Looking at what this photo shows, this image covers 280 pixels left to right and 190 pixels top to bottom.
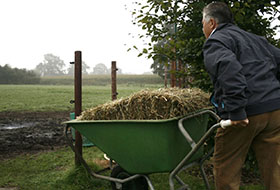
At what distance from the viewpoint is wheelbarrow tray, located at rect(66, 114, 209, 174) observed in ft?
7.45

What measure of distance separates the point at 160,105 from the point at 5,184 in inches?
92.7

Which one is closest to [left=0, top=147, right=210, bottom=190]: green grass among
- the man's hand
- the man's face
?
the man's hand

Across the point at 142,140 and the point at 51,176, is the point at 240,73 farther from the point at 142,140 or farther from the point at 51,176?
the point at 51,176

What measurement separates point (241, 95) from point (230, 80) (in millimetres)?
109

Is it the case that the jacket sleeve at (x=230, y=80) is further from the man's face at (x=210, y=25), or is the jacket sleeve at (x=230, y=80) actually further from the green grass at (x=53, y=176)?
the green grass at (x=53, y=176)

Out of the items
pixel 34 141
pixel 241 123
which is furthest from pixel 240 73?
pixel 34 141

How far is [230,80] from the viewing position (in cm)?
186

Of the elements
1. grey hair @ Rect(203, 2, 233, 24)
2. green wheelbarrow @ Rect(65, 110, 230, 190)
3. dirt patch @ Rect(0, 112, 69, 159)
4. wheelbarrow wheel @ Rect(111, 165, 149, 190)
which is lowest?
dirt patch @ Rect(0, 112, 69, 159)

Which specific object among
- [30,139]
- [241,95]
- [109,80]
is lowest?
[30,139]

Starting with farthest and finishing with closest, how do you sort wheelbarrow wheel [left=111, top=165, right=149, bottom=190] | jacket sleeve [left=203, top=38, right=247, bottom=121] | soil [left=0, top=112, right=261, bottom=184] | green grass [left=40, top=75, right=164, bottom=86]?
green grass [left=40, top=75, right=164, bottom=86] < soil [left=0, top=112, right=261, bottom=184] < wheelbarrow wheel [left=111, top=165, right=149, bottom=190] < jacket sleeve [left=203, top=38, right=247, bottom=121]

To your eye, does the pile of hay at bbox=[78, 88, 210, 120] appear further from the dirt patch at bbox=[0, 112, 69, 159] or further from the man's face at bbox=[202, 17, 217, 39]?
the dirt patch at bbox=[0, 112, 69, 159]

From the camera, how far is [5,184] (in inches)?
143

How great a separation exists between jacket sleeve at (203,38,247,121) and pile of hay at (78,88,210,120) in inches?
16.2

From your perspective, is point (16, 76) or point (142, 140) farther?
point (16, 76)
